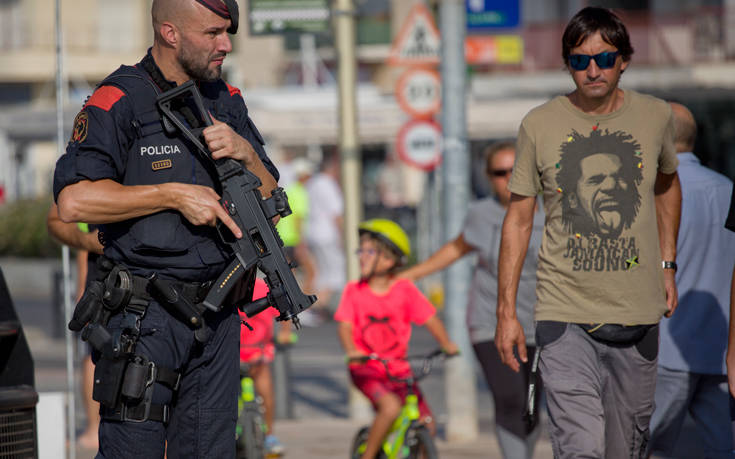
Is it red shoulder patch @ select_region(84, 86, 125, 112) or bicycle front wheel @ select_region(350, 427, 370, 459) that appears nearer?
red shoulder patch @ select_region(84, 86, 125, 112)

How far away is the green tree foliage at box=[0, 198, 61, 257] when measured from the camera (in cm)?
2161

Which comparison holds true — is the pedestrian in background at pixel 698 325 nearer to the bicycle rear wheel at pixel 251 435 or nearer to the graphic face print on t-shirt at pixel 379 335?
the graphic face print on t-shirt at pixel 379 335

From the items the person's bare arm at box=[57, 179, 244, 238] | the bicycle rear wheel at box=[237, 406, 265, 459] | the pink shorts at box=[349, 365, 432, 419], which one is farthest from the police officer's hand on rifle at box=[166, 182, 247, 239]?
the bicycle rear wheel at box=[237, 406, 265, 459]

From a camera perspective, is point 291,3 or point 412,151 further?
point 412,151

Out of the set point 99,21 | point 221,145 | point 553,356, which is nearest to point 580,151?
point 553,356

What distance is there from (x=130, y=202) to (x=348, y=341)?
9.71 ft

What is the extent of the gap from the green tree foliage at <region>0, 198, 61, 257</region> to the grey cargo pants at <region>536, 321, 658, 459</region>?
1762cm

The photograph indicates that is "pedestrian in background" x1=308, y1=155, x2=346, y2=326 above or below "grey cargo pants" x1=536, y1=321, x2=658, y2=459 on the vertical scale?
above

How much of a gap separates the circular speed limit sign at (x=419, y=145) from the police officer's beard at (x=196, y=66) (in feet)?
32.5

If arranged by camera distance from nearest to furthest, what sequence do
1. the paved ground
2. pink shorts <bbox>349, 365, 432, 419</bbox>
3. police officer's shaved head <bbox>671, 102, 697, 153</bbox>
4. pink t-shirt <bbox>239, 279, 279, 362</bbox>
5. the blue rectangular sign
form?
1. police officer's shaved head <bbox>671, 102, 697, 153</bbox>
2. pink shorts <bbox>349, 365, 432, 419</bbox>
3. pink t-shirt <bbox>239, 279, 279, 362</bbox>
4. the paved ground
5. the blue rectangular sign

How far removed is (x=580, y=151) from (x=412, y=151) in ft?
30.9

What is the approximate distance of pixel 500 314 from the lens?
4844 millimetres

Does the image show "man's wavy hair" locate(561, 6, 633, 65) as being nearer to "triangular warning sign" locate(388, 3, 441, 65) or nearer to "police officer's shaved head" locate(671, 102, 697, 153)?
"police officer's shaved head" locate(671, 102, 697, 153)

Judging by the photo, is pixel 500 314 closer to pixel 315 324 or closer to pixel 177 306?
pixel 177 306
